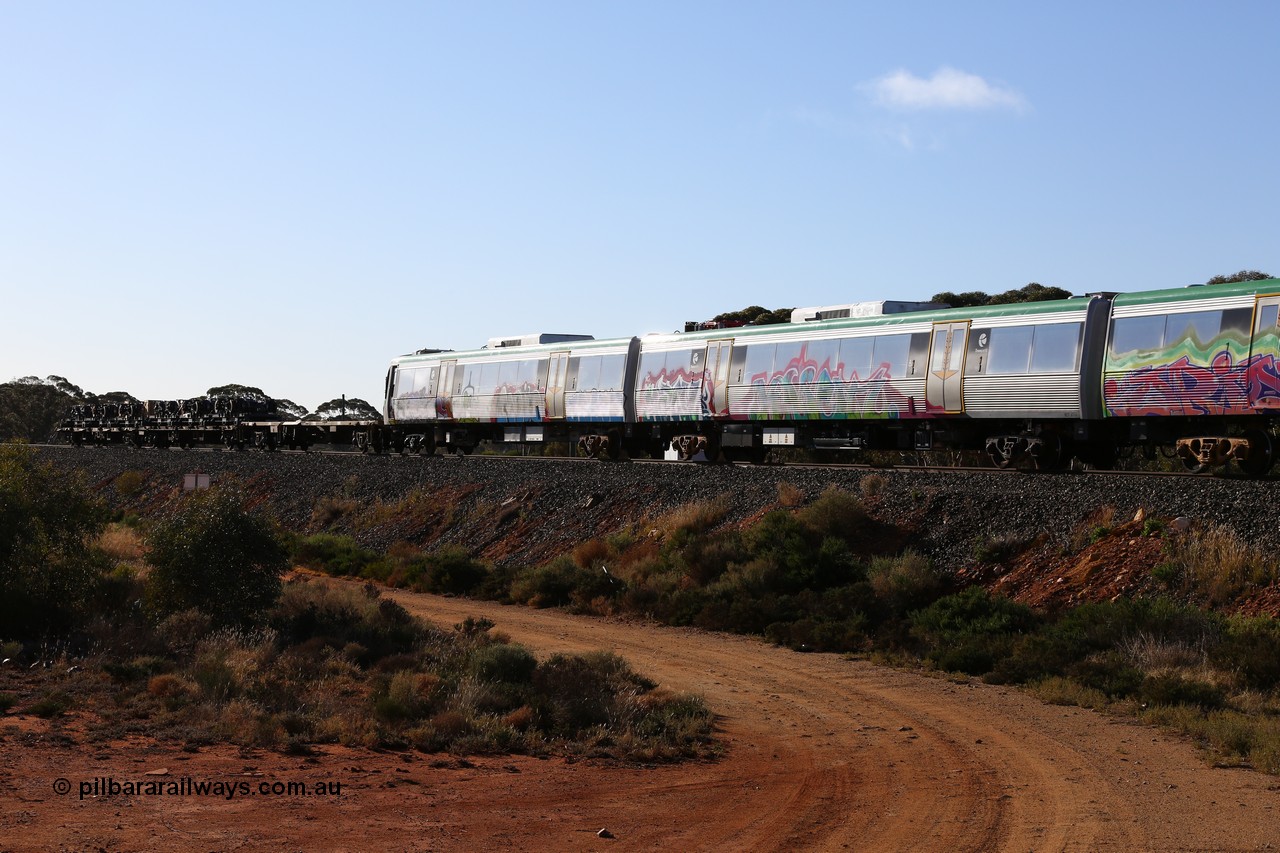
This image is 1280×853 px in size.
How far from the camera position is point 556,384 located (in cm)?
3659

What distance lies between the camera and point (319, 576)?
31.5 meters

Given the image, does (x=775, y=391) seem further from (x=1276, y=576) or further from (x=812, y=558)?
(x=1276, y=576)

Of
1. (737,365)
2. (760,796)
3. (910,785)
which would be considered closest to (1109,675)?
(910,785)

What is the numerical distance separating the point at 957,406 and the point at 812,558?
4582 mm

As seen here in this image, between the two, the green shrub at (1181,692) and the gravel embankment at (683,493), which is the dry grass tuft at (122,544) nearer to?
the gravel embankment at (683,493)

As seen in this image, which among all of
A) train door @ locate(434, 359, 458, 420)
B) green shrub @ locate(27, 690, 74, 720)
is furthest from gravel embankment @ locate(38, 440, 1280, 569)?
green shrub @ locate(27, 690, 74, 720)

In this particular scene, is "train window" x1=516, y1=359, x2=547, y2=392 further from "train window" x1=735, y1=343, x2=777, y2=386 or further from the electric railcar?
"train window" x1=735, y1=343, x2=777, y2=386

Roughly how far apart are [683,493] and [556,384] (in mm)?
8245

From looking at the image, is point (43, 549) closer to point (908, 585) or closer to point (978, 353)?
point (908, 585)

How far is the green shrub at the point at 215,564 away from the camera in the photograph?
2066cm

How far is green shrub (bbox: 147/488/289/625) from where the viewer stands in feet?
67.8

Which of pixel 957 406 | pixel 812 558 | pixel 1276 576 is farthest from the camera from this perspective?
pixel 957 406

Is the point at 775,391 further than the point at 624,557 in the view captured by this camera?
Yes

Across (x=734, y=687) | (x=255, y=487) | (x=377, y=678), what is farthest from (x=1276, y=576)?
(x=255, y=487)
